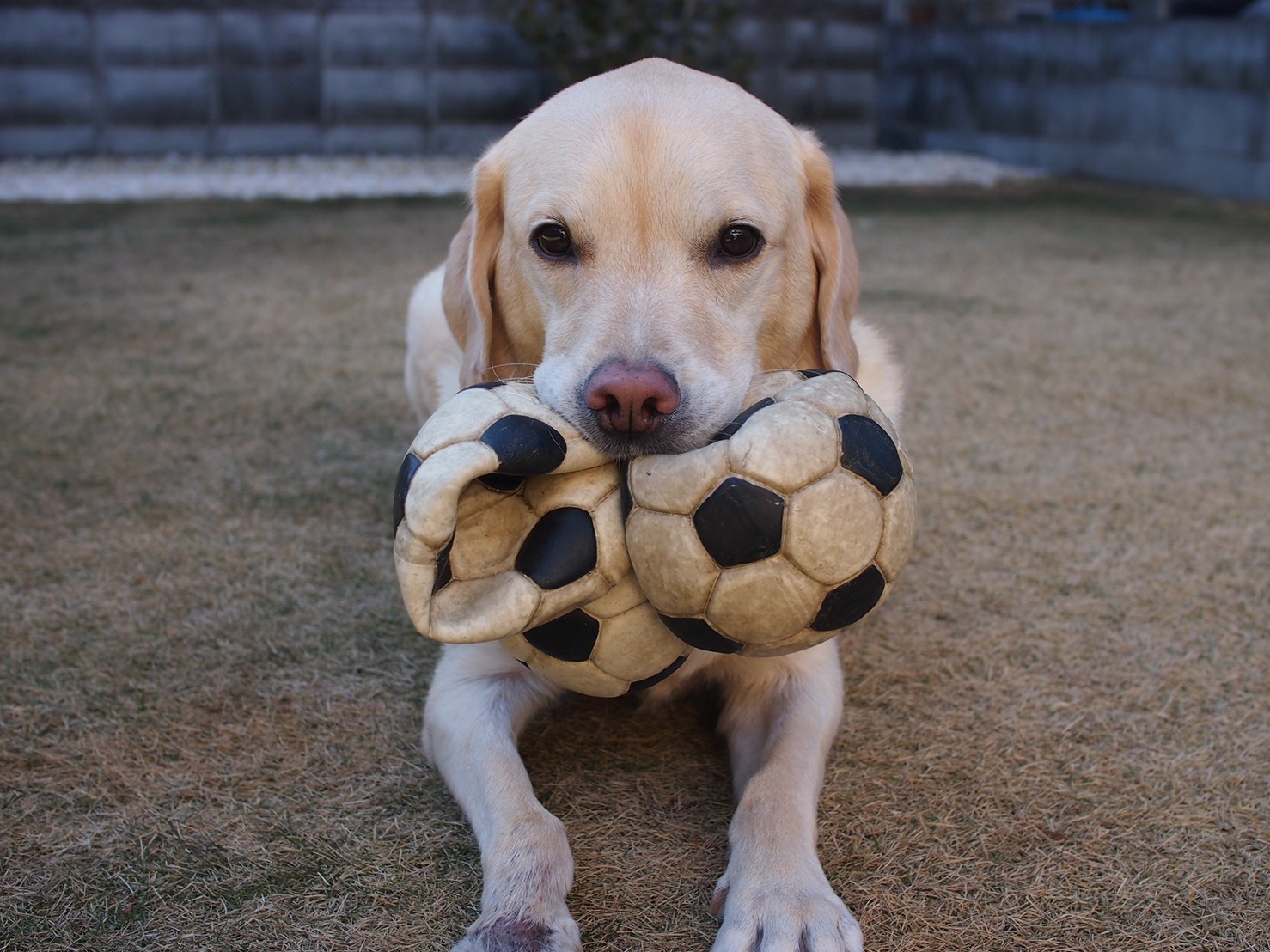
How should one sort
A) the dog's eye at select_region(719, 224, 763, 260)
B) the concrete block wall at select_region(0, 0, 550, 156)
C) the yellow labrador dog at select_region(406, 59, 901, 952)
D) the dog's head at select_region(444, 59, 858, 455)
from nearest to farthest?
the yellow labrador dog at select_region(406, 59, 901, 952)
the dog's head at select_region(444, 59, 858, 455)
the dog's eye at select_region(719, 224, 763, 260)
the concrete block wall at select_region(0, 0, 550, 156)

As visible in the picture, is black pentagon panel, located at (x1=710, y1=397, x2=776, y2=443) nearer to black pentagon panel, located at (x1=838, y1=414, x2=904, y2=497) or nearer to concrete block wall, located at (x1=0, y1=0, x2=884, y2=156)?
black pentagon panel, located at (x1=838, y1=414, x2=904, y2=497)

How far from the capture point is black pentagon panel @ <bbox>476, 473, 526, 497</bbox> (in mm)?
1839

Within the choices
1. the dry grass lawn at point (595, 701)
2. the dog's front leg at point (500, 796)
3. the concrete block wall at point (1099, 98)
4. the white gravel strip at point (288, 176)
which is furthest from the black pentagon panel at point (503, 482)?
the concrete block wall at point (1099, 98)

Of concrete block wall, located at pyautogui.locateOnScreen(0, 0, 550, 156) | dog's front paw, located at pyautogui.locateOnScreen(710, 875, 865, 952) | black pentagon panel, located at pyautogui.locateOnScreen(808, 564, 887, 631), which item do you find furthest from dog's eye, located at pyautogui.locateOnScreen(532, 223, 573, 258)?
concrete block wall, located at pyautogui.locateOnScreen(0, 0, 550, 156)

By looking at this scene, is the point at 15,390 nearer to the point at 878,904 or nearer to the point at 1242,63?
the point at 878,904

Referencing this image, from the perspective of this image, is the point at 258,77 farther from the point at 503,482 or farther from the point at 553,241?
the point at 503,482

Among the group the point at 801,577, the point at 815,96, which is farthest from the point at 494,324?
the point at 815,96

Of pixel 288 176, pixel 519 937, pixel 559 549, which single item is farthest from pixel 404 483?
pixel 288 176

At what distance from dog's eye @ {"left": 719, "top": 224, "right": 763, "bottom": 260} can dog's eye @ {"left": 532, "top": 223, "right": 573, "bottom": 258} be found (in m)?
0.31

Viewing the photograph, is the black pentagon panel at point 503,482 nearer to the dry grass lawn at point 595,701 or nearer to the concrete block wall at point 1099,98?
the dry grass lawn at point 595,701

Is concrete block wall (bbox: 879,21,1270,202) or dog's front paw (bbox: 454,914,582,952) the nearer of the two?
dog's front paw (bbox: 454,914,582,952)

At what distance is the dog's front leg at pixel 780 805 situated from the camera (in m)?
1.70

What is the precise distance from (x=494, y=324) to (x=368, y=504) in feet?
3.32

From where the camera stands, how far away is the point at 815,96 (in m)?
12.8
